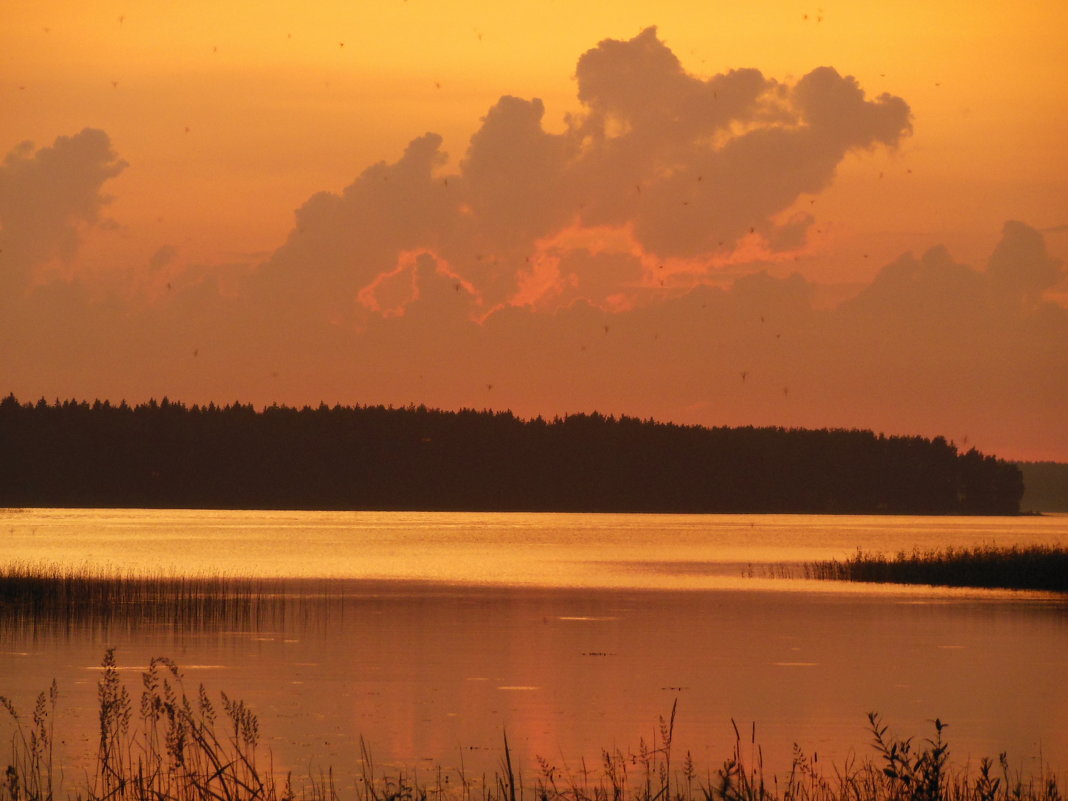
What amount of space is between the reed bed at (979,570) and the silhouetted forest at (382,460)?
424 feet

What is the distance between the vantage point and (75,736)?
746 inches

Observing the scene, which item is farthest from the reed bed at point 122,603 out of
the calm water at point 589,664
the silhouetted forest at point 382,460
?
the silhouetted forest at point 382,460

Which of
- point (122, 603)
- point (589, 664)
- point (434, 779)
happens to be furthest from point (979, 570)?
point (434, 779)

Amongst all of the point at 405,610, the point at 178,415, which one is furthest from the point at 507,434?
the point at 405,610

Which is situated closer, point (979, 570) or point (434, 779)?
point (434, 779)

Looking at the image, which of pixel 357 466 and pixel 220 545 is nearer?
pixel 220 545

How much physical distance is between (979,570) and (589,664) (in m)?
26.3

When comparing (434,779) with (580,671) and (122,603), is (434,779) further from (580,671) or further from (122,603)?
(122,603)

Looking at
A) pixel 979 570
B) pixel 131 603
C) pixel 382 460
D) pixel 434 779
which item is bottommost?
pixel 434 779

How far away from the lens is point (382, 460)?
185375mm

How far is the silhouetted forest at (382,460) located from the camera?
171 meters

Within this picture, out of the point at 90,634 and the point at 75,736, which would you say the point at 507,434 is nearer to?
the point at 90,634

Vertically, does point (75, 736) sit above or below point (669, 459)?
below

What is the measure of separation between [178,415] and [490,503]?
39141 millimetres
